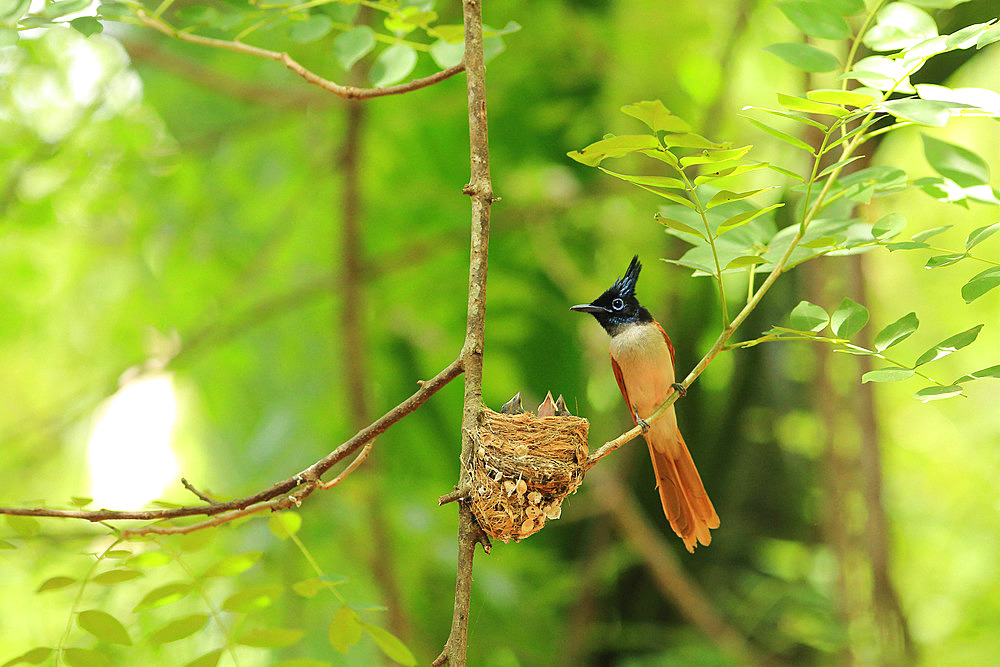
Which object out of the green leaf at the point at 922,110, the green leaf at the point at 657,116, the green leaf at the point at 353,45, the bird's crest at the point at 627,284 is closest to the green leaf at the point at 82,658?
the green leaf at the point at 657,116

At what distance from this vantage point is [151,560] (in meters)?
1.42

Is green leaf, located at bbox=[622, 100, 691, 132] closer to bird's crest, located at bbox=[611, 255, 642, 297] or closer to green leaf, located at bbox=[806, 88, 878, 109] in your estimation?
green leaf, located at bbox=[806, 88, 878, 109]

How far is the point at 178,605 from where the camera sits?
3.31 metres

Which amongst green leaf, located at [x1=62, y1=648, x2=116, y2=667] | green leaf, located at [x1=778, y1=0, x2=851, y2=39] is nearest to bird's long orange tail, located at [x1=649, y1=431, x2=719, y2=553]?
green leaf, located at [x1=778, y1=0, x2=851, y2=39]

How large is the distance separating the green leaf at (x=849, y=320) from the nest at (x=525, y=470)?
564 mm

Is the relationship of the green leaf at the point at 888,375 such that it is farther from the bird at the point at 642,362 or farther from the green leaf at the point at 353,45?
the green leaf at the point at 353,45

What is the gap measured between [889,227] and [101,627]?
148 centimetres

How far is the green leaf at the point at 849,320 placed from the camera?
55.2 inches

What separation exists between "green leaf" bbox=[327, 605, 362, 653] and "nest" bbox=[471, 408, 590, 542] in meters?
0.30

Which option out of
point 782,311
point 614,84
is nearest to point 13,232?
point 614,84

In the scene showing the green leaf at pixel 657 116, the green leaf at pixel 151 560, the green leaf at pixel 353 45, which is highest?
the green leaf at pixel 657 116

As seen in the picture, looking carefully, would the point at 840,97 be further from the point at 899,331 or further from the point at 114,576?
the point at 114,576

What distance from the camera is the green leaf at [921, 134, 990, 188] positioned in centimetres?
103

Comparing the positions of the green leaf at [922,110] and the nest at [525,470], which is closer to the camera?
the green leaf at [922,110]
